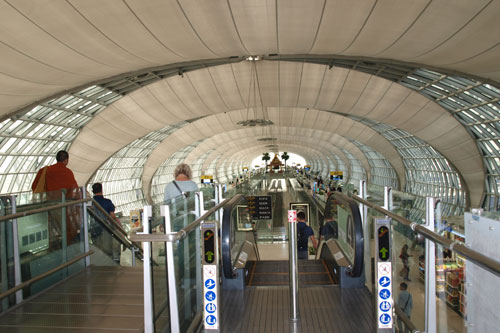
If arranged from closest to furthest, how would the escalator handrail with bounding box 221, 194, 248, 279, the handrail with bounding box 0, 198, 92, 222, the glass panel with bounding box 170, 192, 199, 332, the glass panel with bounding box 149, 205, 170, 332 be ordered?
the glass panel with bounding box 149, 205, 170, 332 < the glass panel with bounding box 170, 192, 199, 332 < the handrail with bounding box 0, 198, 92, 222 < the escalator handrail with bounding box 221, 194, 248, 279

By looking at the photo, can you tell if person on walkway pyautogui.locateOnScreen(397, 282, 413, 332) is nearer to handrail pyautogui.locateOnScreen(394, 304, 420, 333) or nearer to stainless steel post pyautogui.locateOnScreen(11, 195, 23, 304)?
handrail pyautogui.locateOnScreen(394, 304, 420, 333)

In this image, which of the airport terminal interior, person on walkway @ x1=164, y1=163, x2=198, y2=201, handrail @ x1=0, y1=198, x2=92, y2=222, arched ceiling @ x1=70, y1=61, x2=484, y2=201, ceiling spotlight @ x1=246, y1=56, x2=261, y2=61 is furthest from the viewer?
arched ceiling @ x1=70, y1=61, x2=484, y2=201

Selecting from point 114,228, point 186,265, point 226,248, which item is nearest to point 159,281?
point 186,265

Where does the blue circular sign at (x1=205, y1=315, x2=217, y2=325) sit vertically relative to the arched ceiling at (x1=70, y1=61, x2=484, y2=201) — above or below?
below

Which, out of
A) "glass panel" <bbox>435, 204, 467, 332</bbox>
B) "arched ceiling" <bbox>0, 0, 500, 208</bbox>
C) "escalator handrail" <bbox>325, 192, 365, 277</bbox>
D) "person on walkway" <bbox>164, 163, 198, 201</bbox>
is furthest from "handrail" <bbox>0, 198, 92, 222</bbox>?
"arched ceiling" <bbox>0, 0, 500, 208</bbox>

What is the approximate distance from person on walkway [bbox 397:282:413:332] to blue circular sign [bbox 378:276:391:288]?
0.56 ft

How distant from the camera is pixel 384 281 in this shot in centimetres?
371

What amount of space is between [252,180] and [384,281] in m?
21.9

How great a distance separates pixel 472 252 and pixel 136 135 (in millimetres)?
39065

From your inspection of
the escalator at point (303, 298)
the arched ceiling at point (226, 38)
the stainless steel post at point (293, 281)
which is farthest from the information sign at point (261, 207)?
the stainless steel post at point (293, 281)

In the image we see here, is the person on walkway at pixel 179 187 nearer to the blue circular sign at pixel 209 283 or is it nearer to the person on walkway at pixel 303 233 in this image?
the blue circular sign at pixel 209 283

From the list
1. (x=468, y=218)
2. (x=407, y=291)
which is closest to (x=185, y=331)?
(x=407, y=291)

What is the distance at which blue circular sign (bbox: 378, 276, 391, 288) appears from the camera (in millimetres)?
3699

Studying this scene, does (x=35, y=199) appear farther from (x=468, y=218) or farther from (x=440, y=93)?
(x=440, y=93)
